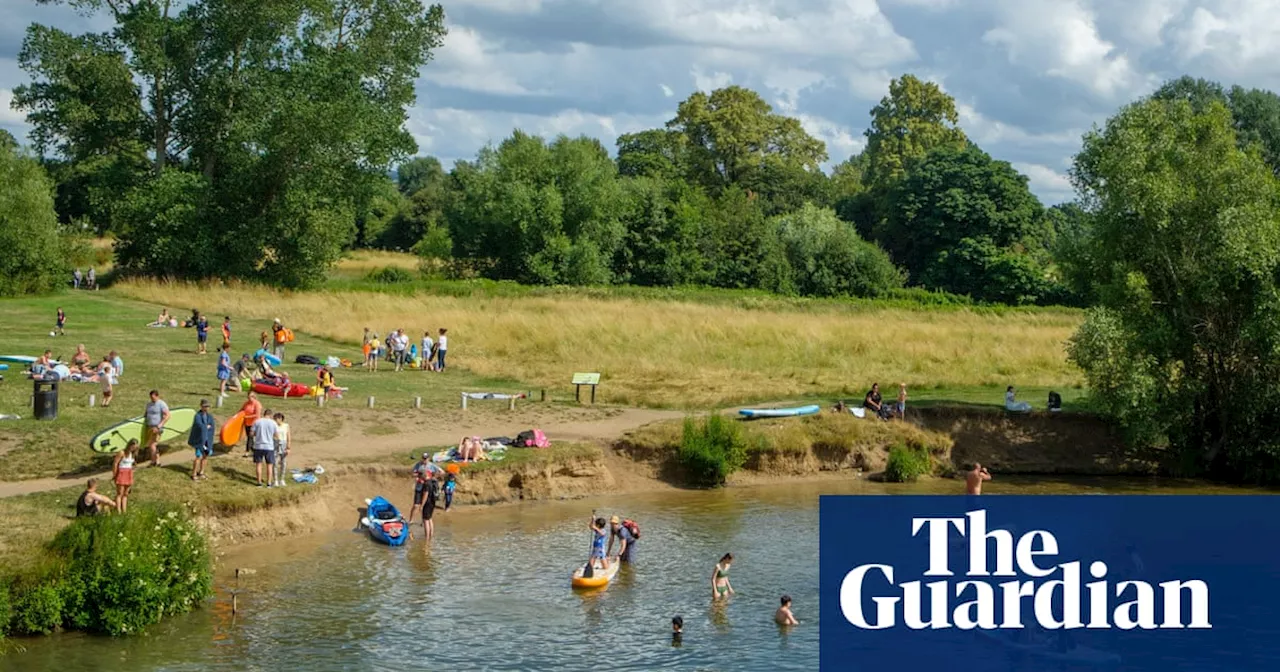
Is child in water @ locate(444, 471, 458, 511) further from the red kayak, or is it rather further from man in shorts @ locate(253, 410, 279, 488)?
the red kayak

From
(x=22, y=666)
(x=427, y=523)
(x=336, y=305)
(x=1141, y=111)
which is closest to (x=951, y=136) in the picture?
(x=336, y=305)

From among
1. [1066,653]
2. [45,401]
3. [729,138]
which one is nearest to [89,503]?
[45,401]

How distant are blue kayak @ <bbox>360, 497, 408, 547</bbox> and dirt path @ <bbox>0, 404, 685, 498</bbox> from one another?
2490mm

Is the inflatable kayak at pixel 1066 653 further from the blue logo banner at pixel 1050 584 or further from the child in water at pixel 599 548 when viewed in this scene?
the child in water at pixel 599 548

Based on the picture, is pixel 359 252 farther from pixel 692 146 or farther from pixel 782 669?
pixel 782 669

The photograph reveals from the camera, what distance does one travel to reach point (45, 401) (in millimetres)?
31500

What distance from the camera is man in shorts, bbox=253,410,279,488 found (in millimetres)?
28705

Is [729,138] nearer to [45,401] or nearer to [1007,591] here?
[45,401]

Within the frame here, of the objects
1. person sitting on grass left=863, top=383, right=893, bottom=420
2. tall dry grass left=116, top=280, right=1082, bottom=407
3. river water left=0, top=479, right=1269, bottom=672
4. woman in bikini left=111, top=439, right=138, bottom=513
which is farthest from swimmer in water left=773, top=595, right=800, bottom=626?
tall dry grass left=116, top=280, right=1082, bottom=407

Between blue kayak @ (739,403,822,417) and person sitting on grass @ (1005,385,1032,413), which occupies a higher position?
person sitting on grass @ (1005,385,1032,413)

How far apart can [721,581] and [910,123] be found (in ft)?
327

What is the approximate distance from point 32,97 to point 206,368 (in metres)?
36.7

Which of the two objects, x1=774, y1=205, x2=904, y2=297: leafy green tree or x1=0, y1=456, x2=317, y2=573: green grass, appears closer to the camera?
x1=0, y1=456, x2=317, y2=573: green grass

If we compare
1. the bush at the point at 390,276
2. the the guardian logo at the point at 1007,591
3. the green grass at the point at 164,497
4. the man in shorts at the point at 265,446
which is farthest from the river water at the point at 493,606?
the bush at the point at 390,276
